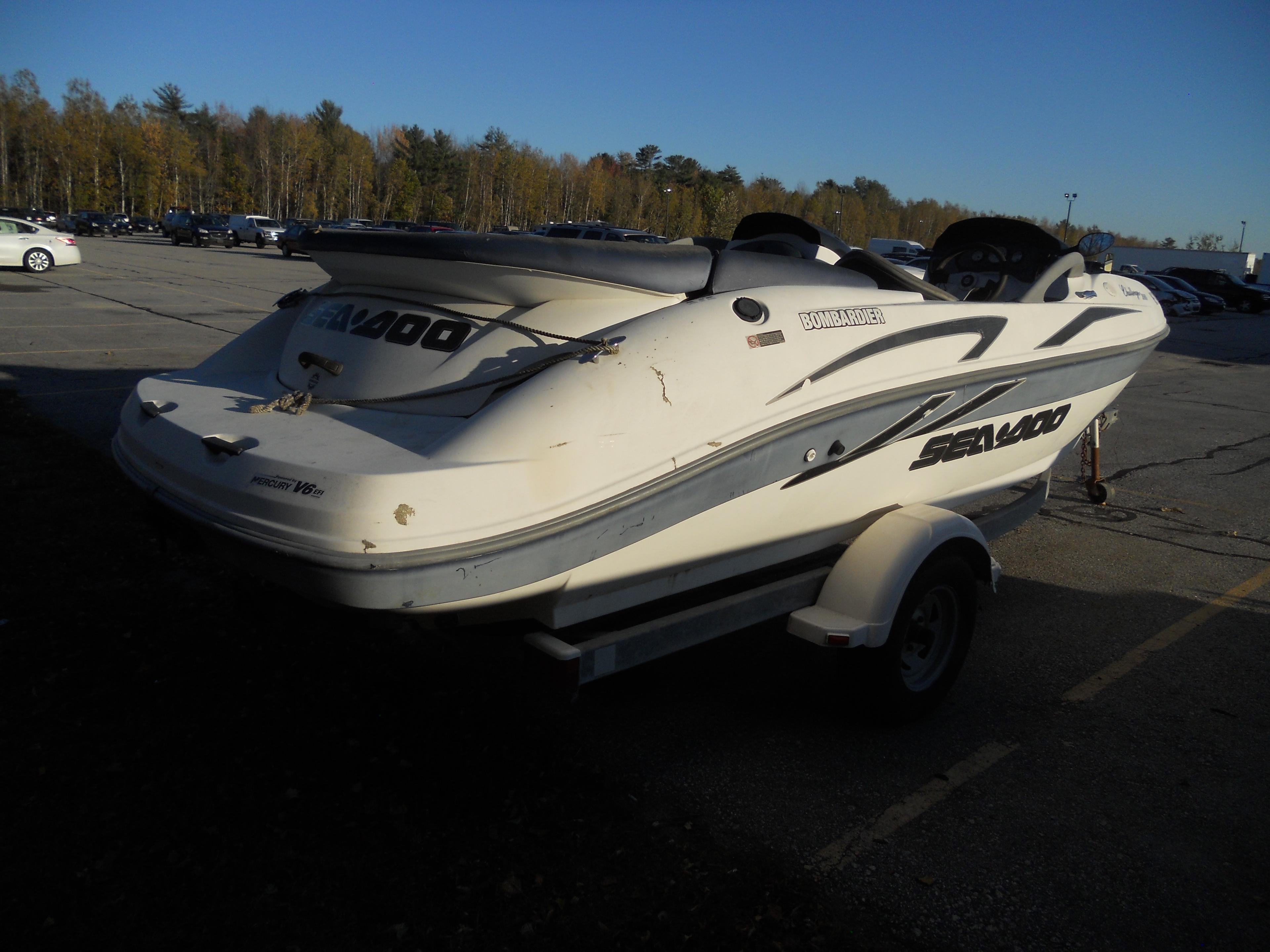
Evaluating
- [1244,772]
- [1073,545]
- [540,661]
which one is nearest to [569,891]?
[540,661]

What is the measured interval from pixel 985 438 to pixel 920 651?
1141 mm

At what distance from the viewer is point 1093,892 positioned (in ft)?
9.31

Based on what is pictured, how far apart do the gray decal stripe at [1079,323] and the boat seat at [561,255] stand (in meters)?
2.05

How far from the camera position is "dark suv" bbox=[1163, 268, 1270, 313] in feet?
127

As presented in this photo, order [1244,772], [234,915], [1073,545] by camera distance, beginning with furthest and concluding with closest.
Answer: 1. [1073,545]
2. [1244,772]
3. [234,915]

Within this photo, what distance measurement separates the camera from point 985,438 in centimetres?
439

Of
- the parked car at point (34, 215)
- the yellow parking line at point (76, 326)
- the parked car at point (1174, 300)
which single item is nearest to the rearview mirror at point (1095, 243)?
the yellow parking line at point (76, 326)

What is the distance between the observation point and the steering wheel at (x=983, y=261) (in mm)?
5633

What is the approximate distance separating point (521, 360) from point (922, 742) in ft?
7.28

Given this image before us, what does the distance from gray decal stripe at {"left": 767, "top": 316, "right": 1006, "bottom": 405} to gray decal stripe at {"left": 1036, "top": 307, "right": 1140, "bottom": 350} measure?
47cm

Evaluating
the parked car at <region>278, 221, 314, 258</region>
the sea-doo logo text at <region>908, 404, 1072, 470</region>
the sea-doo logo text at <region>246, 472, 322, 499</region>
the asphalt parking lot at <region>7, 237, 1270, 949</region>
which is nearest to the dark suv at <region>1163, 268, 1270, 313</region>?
the parked car at <region>278, 221, 314, 258</region>

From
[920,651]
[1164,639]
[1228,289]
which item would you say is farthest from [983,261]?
[1228,289]

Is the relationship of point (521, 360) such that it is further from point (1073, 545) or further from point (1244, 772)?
point (1073, 545)

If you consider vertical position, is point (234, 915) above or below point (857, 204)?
below
